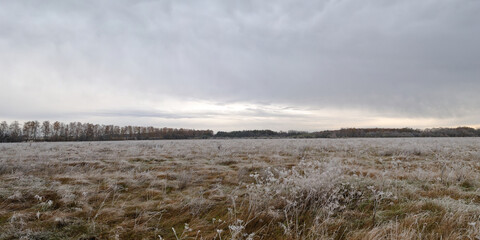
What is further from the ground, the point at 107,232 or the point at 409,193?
the point at 409,193

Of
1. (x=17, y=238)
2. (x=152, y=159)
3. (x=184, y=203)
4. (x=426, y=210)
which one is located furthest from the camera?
(x=152, y=159)

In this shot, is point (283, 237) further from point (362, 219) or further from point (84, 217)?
point (84, 217)

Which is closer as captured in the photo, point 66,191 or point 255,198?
point 255,198

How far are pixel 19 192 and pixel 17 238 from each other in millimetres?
2291

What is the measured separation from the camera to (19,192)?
15.7 feet

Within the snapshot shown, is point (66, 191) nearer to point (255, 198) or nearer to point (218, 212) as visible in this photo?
point (218, 212)

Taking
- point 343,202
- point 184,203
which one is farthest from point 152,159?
point 343,202

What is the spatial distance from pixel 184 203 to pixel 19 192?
360 cm

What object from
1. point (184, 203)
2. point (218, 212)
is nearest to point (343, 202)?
point (218, 212)

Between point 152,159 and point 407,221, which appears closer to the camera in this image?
point 407,221

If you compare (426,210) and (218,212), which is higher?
(426,210)

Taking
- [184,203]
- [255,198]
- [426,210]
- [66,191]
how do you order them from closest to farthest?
[426,210], [255,198], [184,203], [66,191]

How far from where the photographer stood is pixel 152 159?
11.6 metres

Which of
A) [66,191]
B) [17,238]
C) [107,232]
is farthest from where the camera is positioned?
[66,191]
